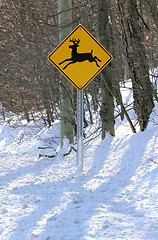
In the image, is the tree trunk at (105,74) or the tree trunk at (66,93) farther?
the tree trunk at (66,93)

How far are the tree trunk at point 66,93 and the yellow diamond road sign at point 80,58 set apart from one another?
10.9 ft

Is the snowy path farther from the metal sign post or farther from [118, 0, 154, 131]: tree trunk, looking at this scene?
the metal sign post

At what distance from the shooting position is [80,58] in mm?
4387

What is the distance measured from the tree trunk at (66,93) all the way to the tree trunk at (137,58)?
2.55m

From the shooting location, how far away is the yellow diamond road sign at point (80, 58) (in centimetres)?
434

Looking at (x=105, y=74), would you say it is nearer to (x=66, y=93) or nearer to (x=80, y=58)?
(x=66, y=93)

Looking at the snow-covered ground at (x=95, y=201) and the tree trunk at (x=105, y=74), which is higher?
the tree trunk at (x=105, y=74)

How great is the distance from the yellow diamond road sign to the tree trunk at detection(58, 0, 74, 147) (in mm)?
3334

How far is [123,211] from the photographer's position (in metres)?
2.74

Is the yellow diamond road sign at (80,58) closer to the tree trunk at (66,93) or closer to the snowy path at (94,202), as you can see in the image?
the snowy path at (94,202)

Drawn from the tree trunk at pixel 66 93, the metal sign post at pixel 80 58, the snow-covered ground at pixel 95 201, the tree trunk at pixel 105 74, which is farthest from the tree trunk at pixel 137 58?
the tree trunk at pixel 66 93

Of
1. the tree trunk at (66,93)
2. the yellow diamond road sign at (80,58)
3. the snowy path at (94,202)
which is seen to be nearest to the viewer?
the snowy path at (94,202)

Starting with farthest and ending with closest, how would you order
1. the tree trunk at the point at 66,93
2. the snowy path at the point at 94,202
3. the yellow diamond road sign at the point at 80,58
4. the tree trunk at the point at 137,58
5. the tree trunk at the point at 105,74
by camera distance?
1. the tree trunk at the point at 66,93
2. the tree trunk at the point at 105,74
3. the tree trunk at the point at 137,58
4. the yellow diamond road sign at the point at 80,58
5. the snowy path at the point at 94,202

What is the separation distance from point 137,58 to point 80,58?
69.2 inches
